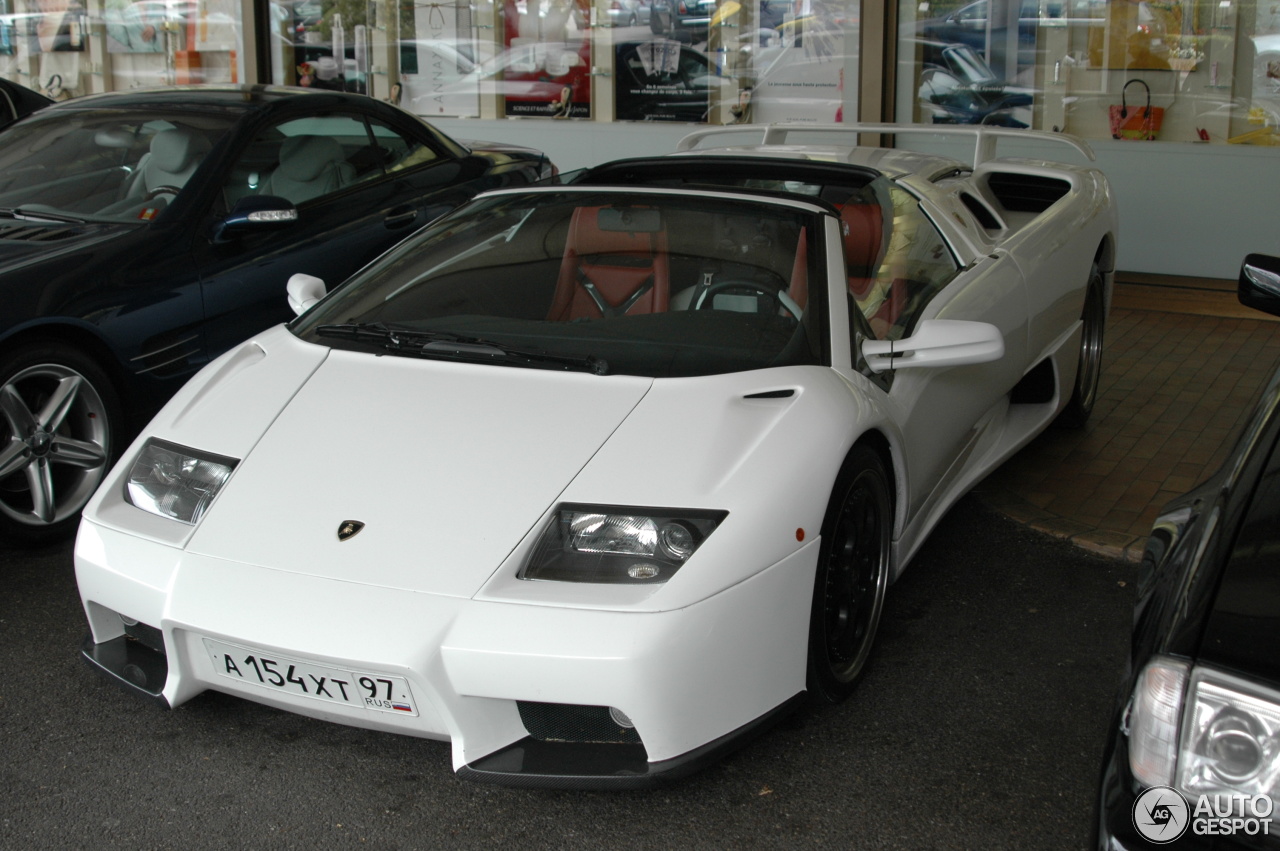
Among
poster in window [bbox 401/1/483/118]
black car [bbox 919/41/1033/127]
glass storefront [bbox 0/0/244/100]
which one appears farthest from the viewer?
glass storefront [bbox 0/0/244/100]

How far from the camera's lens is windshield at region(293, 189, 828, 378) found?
9.93 feet

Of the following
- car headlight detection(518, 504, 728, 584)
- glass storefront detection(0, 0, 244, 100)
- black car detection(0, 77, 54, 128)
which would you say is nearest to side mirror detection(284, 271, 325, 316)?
car headlight detection(518, 504, 728, 584)

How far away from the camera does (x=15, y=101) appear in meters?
6.77

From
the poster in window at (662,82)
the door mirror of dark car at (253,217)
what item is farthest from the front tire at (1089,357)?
the poster in window at (662,82)

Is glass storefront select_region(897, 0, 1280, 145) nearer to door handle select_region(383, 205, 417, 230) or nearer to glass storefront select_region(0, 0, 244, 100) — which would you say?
door handle select_region(383, 205, 417, 230)

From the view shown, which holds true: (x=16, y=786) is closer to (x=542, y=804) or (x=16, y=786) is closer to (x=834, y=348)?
(x=542, y=804)

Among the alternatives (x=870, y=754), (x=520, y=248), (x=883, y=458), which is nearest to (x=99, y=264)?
(x=520, y=248)

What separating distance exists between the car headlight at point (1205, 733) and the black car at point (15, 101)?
6.58 metres

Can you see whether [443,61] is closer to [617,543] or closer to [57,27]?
[57,27]

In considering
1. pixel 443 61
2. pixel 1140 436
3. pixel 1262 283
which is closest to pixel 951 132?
pixel 1140 436

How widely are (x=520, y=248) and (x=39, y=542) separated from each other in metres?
1.81

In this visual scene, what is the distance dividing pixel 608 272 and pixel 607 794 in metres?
1.52

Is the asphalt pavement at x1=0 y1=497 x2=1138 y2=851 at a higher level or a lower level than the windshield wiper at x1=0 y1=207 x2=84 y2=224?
lower

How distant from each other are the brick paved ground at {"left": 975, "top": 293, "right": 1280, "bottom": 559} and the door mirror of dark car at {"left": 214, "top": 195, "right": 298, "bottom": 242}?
2729mm
